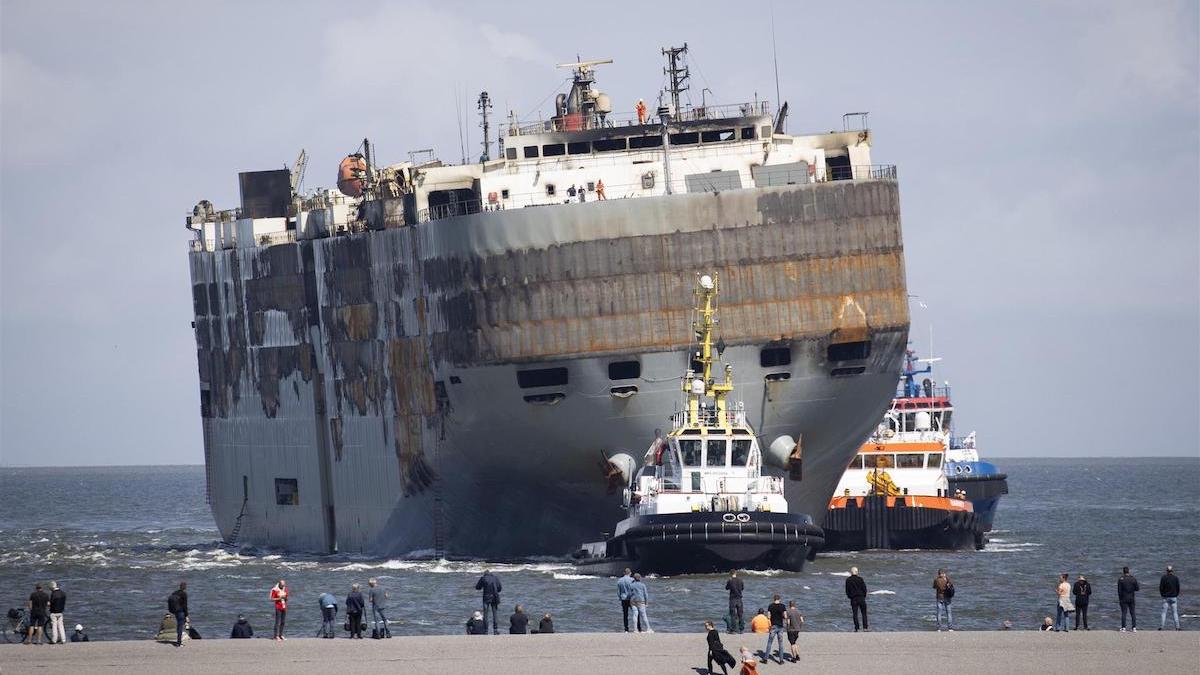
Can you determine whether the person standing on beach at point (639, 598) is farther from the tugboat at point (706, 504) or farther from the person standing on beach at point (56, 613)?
the tugboat at point (706, 504)

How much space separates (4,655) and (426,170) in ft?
112

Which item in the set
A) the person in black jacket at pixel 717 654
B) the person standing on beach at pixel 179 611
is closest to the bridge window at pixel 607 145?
the person standing on beach at pixel 179 611

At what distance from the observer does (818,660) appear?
40.0m

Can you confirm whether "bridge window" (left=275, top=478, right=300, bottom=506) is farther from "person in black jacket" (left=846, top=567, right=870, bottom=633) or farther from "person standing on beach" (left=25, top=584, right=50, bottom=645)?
"person in black jacket" (left=846, top=567, right=870, bottom=633)

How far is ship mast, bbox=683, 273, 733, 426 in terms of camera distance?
6262cm

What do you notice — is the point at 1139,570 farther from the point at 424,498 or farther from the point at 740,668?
the point at 740,668

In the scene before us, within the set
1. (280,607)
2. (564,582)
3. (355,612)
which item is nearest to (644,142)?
(564,582)

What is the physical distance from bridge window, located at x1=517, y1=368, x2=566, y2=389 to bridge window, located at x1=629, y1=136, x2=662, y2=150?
9.39m

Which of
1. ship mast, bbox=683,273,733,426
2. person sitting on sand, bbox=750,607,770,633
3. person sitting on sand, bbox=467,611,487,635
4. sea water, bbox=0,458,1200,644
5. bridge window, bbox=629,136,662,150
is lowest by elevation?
sea water, bbox=0,458,1200,644

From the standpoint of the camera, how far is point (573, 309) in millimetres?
67438

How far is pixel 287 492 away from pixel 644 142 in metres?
24.5

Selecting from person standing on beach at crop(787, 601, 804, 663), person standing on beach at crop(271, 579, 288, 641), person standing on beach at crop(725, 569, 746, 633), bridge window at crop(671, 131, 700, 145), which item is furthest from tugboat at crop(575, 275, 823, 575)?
person standing on beach at crop(787, 601, 804, 663)

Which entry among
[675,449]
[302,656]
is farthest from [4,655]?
[675,449]

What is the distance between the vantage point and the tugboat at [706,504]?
59156mm
